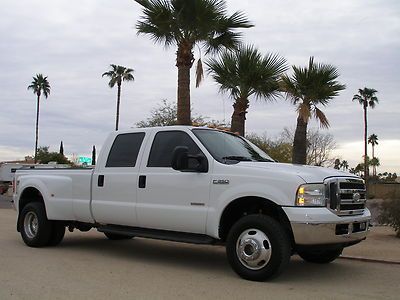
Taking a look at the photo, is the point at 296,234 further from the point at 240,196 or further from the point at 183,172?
the point at 183,172

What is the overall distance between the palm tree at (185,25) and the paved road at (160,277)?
23.7 feet

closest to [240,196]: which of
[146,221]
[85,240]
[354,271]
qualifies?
[146,221]

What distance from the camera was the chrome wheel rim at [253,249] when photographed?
7000mm

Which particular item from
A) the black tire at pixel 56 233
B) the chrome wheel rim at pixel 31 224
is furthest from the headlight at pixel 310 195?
the chrome wheel rim at pixel 31 224

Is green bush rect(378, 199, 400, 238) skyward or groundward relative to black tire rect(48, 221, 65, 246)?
skyward

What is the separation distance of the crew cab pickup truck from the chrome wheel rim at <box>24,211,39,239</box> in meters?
0.27

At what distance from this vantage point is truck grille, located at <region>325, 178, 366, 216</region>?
7.05 m

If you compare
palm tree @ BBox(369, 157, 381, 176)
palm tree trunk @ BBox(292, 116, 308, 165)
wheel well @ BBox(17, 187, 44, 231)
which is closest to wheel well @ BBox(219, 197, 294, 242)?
wheel well @ BBox(17, 187, 44, 231)

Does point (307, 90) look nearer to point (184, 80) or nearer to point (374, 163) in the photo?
point (184, 80)

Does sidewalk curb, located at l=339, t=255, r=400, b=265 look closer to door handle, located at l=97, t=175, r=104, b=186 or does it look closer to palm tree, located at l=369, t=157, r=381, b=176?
door handle, located at l=97, t=175, r=104, b=186

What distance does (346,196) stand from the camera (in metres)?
7.35

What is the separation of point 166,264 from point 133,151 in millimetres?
1939

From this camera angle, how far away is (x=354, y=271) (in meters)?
8.15

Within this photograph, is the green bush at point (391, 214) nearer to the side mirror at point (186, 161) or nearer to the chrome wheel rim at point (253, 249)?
the chrome wheel rim at point (253, 249)
